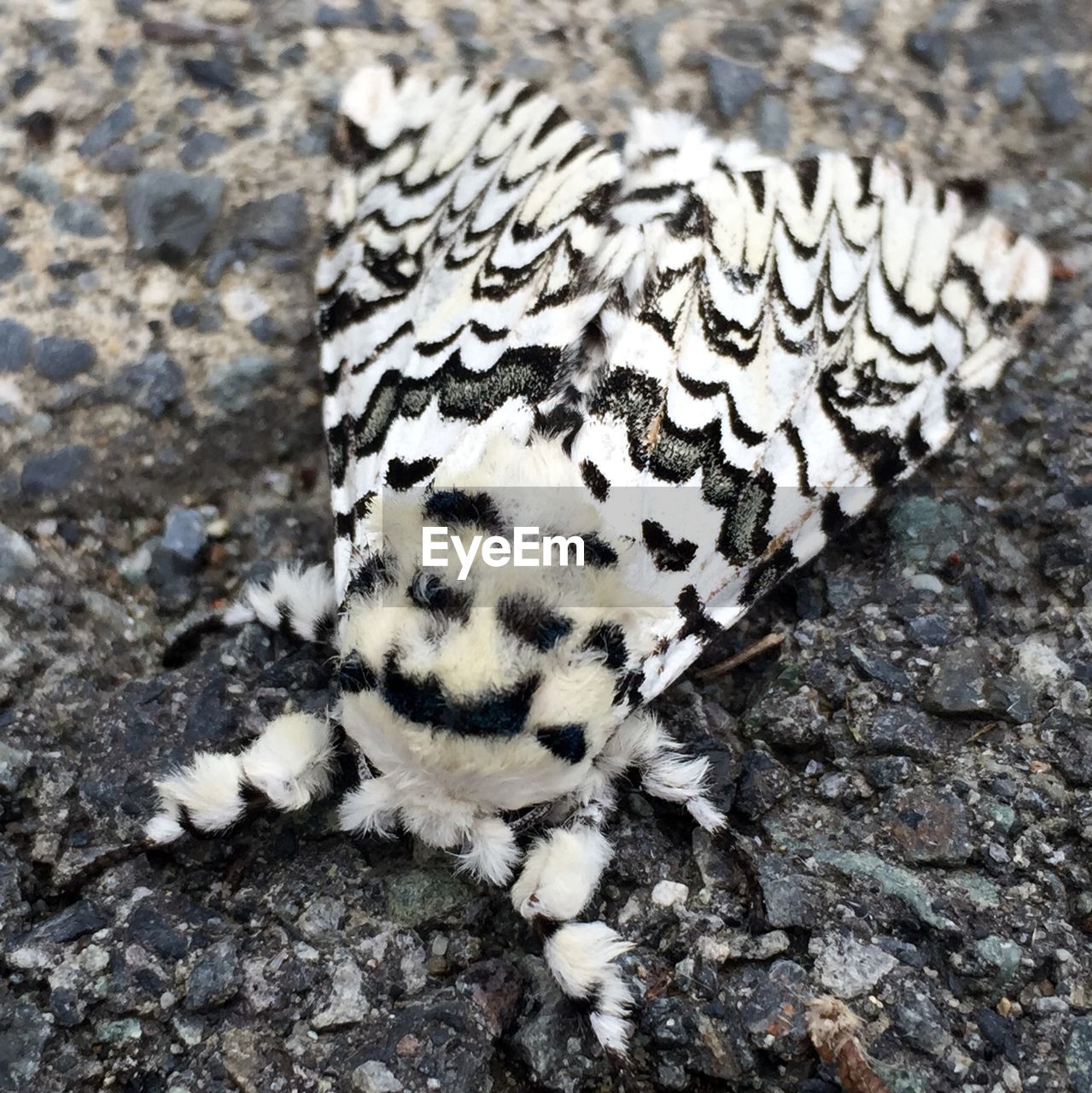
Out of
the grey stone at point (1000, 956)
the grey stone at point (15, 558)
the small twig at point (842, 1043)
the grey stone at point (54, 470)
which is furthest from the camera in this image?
the grey stone at point (54, 470)

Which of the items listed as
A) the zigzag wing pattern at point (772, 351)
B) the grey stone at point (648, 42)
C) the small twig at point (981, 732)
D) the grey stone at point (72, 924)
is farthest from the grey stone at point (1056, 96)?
the grey stone at point (72, 924)

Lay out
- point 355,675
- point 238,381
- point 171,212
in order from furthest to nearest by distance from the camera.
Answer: point 171,212 → point 238,381 → point 355,675

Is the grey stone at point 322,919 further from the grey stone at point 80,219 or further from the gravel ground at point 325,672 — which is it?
the grey stone at point 80,219

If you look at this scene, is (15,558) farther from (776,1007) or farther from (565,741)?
(776,1007)

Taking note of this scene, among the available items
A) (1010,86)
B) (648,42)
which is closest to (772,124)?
A: (648,42)

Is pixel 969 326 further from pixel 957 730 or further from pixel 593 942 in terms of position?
pixel 593 942

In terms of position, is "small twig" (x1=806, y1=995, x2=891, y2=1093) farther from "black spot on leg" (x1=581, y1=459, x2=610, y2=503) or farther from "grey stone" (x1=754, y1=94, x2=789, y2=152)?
"grey stone" (x1=754, y1=94, x2=789, y2=152)
